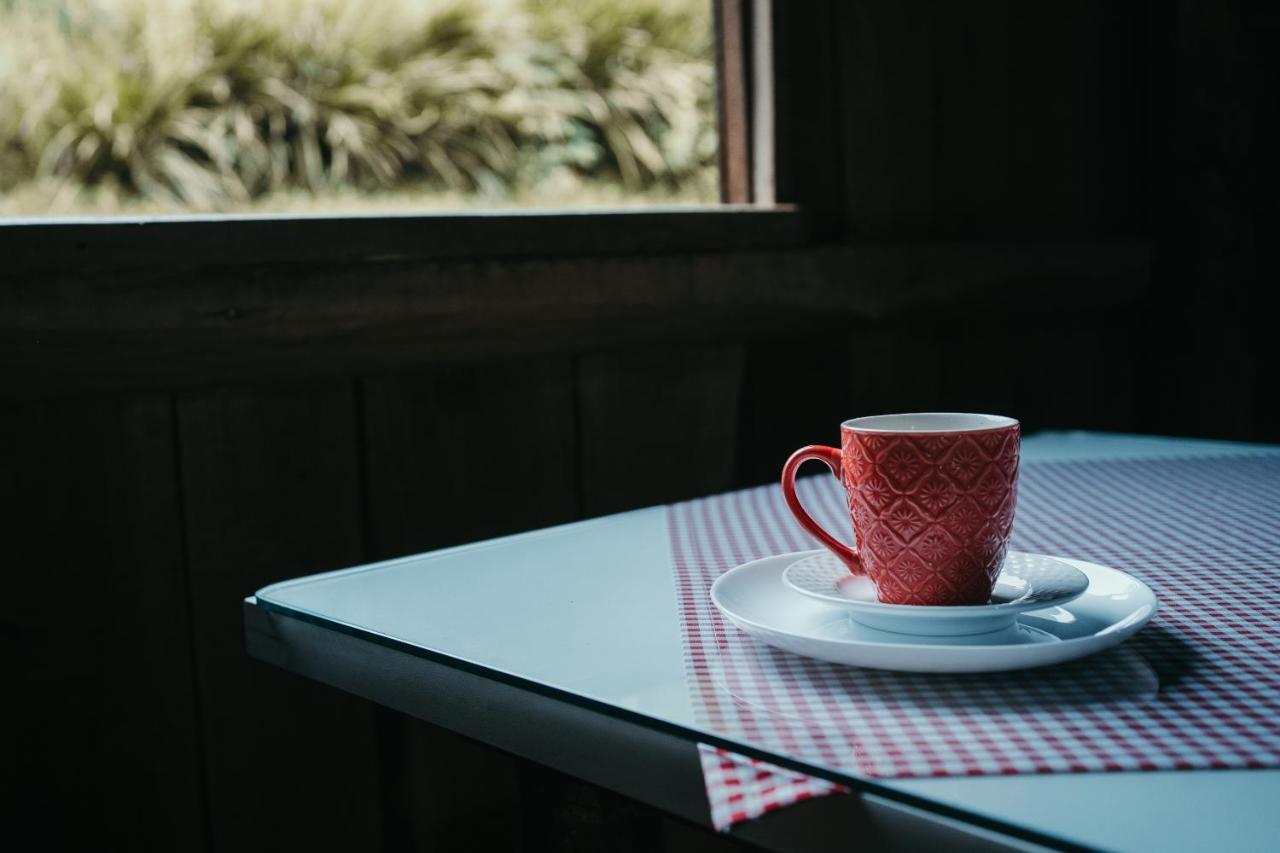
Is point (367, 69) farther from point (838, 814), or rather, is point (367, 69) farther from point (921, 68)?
point (838, 814)

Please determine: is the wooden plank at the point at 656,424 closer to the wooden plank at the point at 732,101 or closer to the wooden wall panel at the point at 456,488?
the wooden wall panel at the point at 456,488

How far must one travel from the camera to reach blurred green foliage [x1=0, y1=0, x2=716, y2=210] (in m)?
2.88

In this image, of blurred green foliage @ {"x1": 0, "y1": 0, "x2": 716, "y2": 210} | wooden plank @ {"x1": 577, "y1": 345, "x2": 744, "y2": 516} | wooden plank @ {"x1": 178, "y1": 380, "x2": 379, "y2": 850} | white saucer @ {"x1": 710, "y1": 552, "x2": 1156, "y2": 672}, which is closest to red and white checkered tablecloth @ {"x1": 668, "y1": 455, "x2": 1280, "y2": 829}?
white saucer @ {"x1": 710, "y1": 552, "x2": 1156, "y2": 672}

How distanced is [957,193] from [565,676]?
161cm

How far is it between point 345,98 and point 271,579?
214 cm

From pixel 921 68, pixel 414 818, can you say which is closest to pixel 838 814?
pixel 414 818

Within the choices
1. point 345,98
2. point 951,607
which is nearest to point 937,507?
point 951,607

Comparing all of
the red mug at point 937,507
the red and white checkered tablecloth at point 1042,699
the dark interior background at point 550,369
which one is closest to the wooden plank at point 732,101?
the dark interior background at point 550,369

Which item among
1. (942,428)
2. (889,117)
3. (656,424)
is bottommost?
(656,424)

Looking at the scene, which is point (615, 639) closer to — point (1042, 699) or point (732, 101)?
point (1042, 699)

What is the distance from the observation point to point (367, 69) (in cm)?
325

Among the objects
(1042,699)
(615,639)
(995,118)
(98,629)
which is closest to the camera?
(1042,699)

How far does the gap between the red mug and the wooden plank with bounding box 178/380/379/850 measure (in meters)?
0.82

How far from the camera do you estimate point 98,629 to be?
46.2 inches
